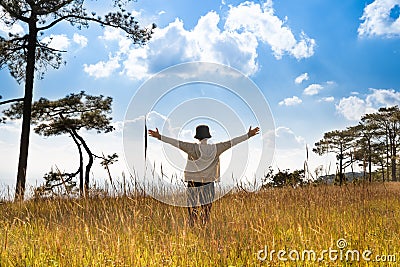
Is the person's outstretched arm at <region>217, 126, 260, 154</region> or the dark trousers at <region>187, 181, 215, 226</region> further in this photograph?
the person's outstretched arm at <region>217, 126, 260, 154</region>

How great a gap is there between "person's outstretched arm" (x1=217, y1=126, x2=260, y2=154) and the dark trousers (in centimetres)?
63

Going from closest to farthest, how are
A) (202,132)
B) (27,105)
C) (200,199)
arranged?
(200,199) → (202,132) → (27,105)

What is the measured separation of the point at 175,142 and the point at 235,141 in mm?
1078

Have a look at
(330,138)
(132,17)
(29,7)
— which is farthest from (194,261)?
(330,138)

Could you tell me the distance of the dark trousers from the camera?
261 inches

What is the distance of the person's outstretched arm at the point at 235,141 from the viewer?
6906 mm

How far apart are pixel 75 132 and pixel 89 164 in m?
1.45

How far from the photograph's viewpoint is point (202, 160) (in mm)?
6770

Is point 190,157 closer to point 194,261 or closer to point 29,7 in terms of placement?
point 194,261

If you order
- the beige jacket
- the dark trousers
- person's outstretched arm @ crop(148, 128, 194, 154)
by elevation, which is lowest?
the dark trousers

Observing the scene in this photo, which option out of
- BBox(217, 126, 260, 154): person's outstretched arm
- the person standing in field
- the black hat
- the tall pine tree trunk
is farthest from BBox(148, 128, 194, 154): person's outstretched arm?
the tall pine tree trunk

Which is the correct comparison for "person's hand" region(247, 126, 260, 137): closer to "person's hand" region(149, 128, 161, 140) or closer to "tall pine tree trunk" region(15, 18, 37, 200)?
"person's hand" region(149, 128, 161, 140)

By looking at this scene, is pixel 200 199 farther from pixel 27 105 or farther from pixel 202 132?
pixel 27 105

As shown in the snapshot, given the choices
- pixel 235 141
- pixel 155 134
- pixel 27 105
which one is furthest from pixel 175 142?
pixel 27 105
